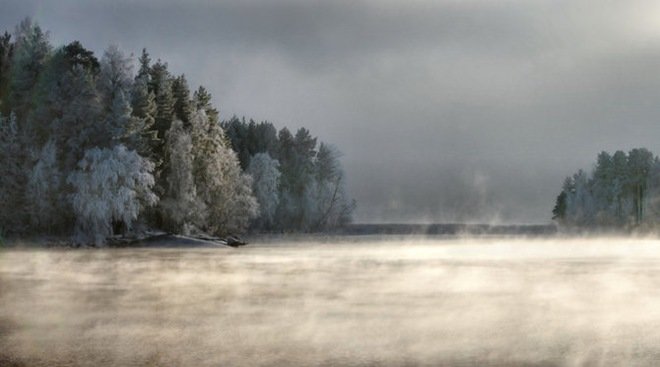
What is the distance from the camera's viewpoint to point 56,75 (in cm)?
7944

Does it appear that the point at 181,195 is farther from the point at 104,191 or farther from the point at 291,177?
the point at 291,177

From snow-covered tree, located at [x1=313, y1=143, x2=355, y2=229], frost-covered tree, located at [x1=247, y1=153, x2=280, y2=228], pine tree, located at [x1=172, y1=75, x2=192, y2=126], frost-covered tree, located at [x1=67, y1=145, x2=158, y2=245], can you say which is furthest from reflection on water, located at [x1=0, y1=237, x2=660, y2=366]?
snow-covered tree, located at [x1=313, y1=143, x2=355, y2=229]

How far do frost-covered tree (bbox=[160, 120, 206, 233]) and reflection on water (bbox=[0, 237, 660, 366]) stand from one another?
43.3 metres

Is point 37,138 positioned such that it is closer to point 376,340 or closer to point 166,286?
point 166,286

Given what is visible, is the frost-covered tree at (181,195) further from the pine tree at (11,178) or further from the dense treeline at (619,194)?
the dense treeline at (619,194)

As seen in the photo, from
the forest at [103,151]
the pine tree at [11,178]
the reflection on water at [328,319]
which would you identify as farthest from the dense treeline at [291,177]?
the reflection on water at [328,319]

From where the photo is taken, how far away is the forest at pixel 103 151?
7038 centimetres

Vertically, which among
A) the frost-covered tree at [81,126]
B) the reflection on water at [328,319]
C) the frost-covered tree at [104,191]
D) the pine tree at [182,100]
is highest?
the pine tree at [182,100]

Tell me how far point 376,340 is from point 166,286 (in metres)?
14.6

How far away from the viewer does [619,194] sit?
5650 inches

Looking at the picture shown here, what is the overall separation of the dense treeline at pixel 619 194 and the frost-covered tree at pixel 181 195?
84.0 m

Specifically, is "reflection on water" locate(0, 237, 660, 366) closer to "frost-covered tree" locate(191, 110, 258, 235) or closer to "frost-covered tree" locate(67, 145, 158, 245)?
"frost-covered tree" locate(67, 145, 158, 245)

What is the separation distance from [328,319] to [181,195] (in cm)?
6145

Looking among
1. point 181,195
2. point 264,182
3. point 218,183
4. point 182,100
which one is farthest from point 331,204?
point 181,195
